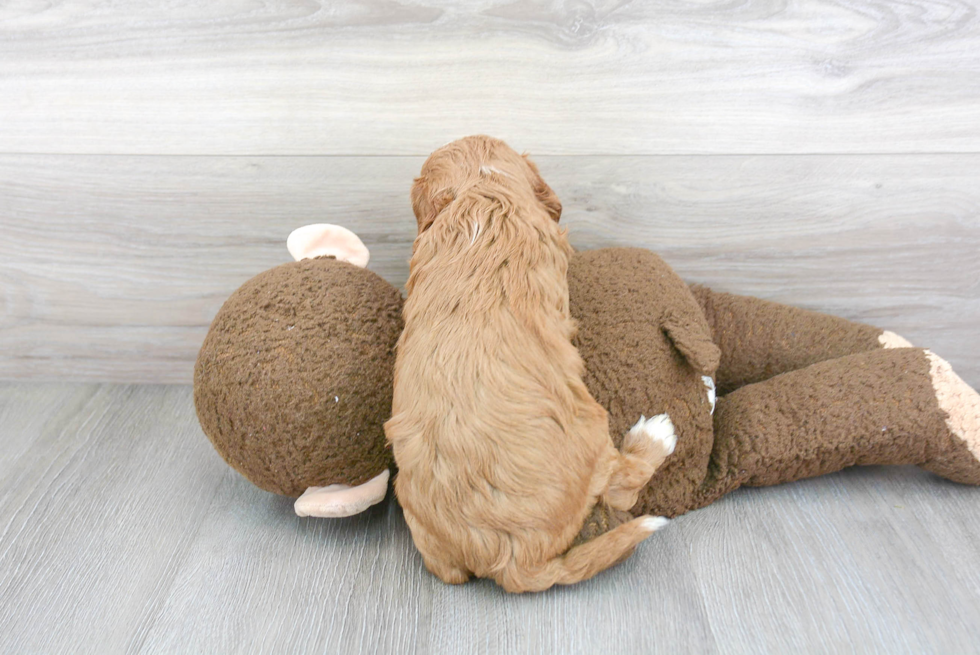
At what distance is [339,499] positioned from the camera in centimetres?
102

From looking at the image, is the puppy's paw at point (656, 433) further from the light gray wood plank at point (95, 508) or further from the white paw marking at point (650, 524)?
the light gray wood plank at point (95, 508)

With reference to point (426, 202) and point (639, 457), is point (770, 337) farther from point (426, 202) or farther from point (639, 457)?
point (426, 202)

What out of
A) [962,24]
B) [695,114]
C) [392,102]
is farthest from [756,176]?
[392,102]

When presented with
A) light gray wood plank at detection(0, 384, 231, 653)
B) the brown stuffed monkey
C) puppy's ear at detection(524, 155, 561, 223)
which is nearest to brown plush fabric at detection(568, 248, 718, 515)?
the brown stuffed monkey

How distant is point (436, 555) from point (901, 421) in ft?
2.35

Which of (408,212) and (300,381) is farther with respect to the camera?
(408,212)

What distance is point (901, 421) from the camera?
1054mm

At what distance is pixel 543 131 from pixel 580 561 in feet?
2.39

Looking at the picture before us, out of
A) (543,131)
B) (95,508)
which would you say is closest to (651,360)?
(543,131)

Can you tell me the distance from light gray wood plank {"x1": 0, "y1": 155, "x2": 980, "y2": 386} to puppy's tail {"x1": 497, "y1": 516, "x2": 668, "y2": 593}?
0.59 m

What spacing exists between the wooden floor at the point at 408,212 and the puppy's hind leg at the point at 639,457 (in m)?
0.11

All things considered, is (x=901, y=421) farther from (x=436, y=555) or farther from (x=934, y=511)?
(x=436, y=555)

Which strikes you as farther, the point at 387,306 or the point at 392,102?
the point at 392,102

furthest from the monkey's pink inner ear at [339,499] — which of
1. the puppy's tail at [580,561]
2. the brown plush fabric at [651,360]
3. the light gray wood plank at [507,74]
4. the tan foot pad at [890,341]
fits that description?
the tan foot pad at [890,341]
